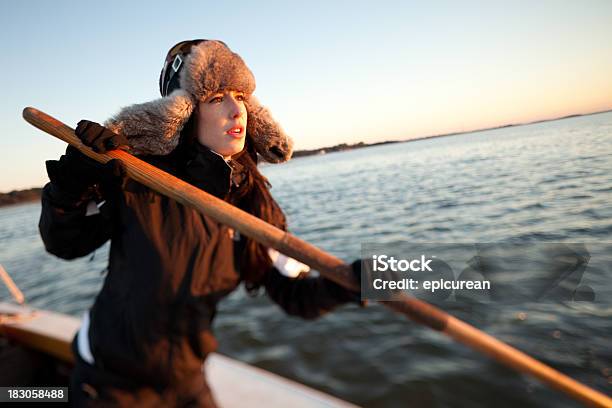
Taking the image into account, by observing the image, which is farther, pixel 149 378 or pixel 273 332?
pixel 273 332

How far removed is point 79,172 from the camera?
1.67m

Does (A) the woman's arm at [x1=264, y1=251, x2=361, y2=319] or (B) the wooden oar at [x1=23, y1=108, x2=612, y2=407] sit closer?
(B) the wooden oar at [x1=23, y1=108, x2=612, y2=407]

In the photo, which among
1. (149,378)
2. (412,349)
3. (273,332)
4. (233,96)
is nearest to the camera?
(149,378)

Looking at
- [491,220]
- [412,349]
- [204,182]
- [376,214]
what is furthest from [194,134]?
[376,214]

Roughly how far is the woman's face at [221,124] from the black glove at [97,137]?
46 centimetres

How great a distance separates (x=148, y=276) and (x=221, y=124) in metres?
0.94

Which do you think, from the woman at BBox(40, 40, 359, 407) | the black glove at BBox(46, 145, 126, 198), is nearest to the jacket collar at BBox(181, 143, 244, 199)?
the woman at BBox(40, 40, 359, 407)

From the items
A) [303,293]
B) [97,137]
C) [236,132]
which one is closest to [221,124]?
[236,132]

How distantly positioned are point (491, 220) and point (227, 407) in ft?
31.2

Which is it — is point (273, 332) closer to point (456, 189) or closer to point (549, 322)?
point (549, 322)

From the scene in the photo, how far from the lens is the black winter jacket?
164 centimetres

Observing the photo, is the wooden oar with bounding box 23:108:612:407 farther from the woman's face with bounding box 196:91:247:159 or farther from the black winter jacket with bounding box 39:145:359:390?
the woman's face with bounding box 196:91:247:159

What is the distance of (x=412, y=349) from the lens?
4512 millimetres

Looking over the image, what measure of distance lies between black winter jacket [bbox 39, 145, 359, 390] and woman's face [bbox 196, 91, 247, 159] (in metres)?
0.43
